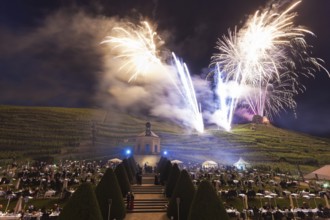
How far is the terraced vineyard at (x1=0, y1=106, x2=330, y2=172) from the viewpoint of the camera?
3433 inches

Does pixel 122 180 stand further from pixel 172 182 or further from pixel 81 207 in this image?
pixel 81 207

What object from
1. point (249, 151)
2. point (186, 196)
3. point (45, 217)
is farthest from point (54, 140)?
point (186, 196)

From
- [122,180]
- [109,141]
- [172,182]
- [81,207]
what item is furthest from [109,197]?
[109,141]

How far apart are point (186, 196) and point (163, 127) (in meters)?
119

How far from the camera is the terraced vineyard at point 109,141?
87.2 meters

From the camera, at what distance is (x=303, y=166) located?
81.6 m

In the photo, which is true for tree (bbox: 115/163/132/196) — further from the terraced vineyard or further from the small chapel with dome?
the terraced vineyard

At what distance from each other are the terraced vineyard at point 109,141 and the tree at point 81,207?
243ft

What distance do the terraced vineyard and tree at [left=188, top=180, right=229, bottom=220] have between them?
76322mm

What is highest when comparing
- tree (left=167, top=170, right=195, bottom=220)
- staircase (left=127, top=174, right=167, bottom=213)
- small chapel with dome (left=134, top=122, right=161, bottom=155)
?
small chapel with dome (left=134, top=122, right=161, bottom=155)

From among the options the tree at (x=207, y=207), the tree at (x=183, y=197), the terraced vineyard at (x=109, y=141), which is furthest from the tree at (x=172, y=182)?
the terraced vineyard at (x=109, y=141)

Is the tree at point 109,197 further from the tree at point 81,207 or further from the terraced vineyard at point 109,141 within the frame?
the terraced vineyard at point 109,141

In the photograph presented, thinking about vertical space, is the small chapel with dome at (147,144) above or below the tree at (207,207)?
above

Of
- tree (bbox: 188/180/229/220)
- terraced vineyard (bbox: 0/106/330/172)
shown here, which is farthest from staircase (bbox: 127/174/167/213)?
terraced vineyard (bbox: 0/106/330/172)
